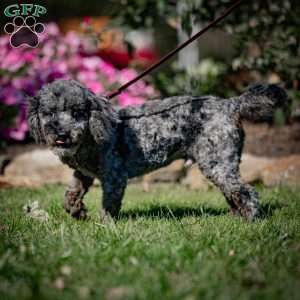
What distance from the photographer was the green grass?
8.11ft

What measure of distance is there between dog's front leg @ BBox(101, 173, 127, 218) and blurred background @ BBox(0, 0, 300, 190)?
2.08 metres

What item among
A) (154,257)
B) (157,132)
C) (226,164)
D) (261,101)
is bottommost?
(154,257)

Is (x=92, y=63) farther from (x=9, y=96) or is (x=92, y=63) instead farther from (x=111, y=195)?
(x=111, y=195)

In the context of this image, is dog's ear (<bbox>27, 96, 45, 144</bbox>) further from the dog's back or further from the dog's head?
the dog's back

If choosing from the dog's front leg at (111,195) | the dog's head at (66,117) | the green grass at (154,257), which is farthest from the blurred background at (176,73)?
the green grass at (154,257)

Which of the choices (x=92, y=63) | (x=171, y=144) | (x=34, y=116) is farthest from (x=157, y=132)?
(x=92, y=63)

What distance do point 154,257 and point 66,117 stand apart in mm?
1469

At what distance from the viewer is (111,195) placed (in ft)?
13.9

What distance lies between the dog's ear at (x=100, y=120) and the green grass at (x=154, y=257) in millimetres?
661

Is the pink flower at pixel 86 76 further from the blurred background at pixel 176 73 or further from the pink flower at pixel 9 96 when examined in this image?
the pink flower at pixel 9 96

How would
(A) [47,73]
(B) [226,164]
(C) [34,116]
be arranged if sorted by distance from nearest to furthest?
1. (C) [34,116]
2. (B) [226,164]
3. (A) [47,73]

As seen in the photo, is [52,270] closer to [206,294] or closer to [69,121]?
[206,294]

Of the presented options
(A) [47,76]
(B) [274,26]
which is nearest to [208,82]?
(B) [274,26]

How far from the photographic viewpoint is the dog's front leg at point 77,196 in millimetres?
4496
